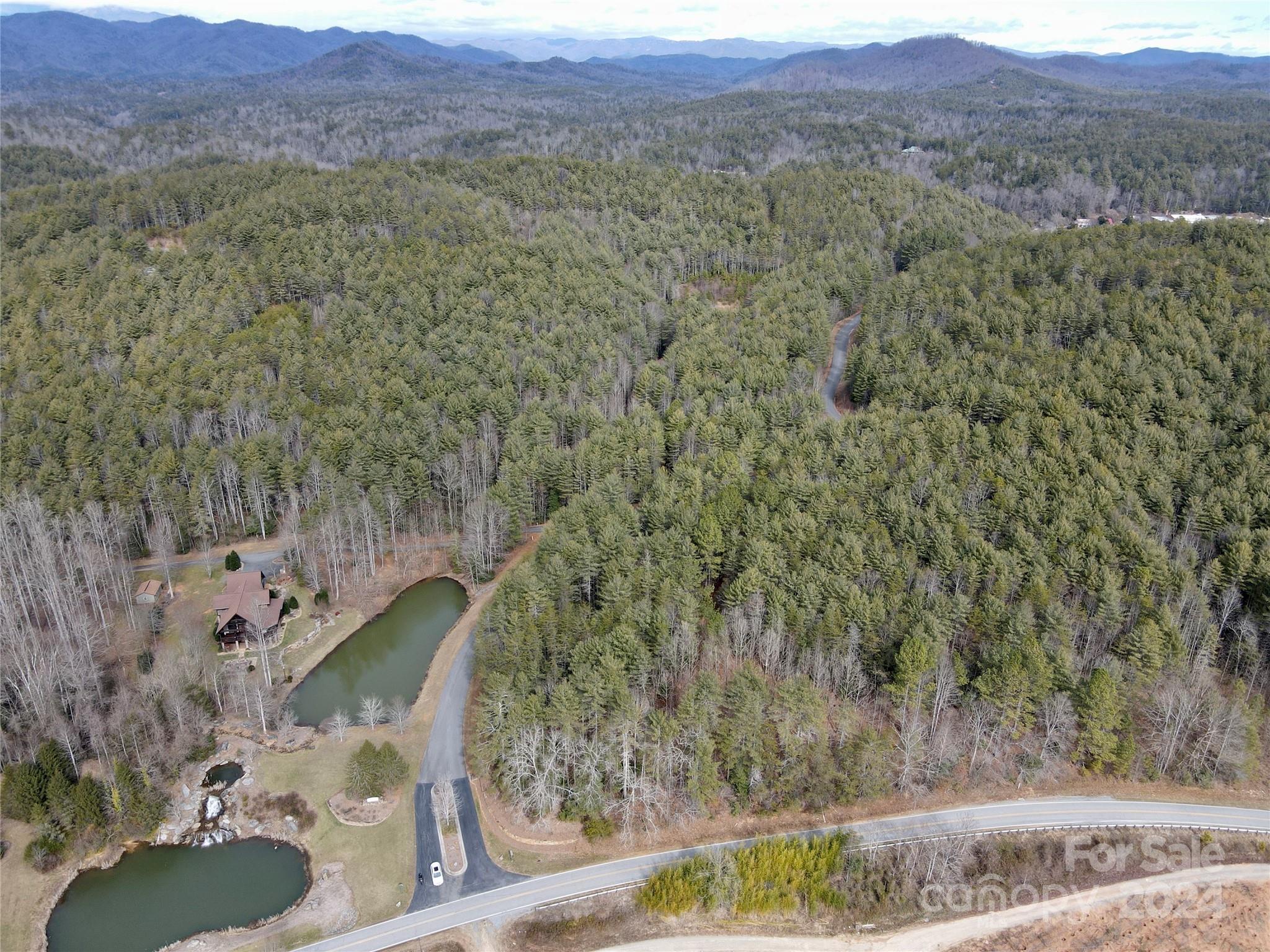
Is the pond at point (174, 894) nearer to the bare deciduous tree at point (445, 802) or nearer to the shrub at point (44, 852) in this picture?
the shrub at point (44, 852)

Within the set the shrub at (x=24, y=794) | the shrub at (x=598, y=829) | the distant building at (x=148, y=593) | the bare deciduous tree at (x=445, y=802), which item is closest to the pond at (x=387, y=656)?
the bare deciduous tree at (x=445, y=802)

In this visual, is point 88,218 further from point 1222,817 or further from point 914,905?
point 1222,817

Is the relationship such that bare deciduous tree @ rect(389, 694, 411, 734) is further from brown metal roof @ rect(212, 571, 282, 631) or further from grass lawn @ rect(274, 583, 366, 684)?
brown metal roof @ rect(212, 571, 282, 631)

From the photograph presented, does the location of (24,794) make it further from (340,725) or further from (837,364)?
(837,364)

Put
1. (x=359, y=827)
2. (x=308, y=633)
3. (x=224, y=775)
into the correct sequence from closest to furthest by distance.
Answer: (x=359, y=827) < (x=224, y=775) < (x=308, y=633)

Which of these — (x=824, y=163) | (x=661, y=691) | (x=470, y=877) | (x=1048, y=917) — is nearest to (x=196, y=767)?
(x=470, y=877)

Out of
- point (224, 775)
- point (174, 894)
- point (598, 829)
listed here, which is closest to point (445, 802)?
point (598, 829)
